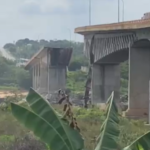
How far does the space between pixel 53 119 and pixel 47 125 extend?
0.94 feet

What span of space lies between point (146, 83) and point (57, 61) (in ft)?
96.6

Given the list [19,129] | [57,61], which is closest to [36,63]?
[57,61]

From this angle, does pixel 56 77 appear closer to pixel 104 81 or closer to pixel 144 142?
pixel 104 81

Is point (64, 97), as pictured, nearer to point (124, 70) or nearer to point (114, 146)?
point (114, 146)

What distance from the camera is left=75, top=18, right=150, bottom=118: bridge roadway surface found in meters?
41.9

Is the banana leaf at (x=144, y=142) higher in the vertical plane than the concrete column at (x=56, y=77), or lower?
higher

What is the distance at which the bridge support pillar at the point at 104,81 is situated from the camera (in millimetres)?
55688

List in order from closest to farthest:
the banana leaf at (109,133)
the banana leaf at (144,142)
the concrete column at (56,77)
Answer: the banana leaf at (144,142), the banana leaf at (109,133), the concrete column at (56,77)

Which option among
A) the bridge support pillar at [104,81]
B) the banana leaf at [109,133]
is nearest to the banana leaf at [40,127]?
the banana leaf at [109,133]

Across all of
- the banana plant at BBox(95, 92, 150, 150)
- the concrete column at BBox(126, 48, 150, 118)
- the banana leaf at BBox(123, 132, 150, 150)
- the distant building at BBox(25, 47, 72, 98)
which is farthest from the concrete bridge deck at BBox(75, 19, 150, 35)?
the banana leaf at BBox(123, 132, 150, 150)

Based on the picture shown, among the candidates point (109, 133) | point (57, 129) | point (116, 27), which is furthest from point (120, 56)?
point (57, 129)

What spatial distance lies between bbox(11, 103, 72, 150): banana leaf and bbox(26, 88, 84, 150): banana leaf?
14 cm

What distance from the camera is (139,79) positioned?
4353cm

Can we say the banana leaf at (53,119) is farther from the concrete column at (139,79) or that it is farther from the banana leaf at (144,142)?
the concrete column at (139,79)
